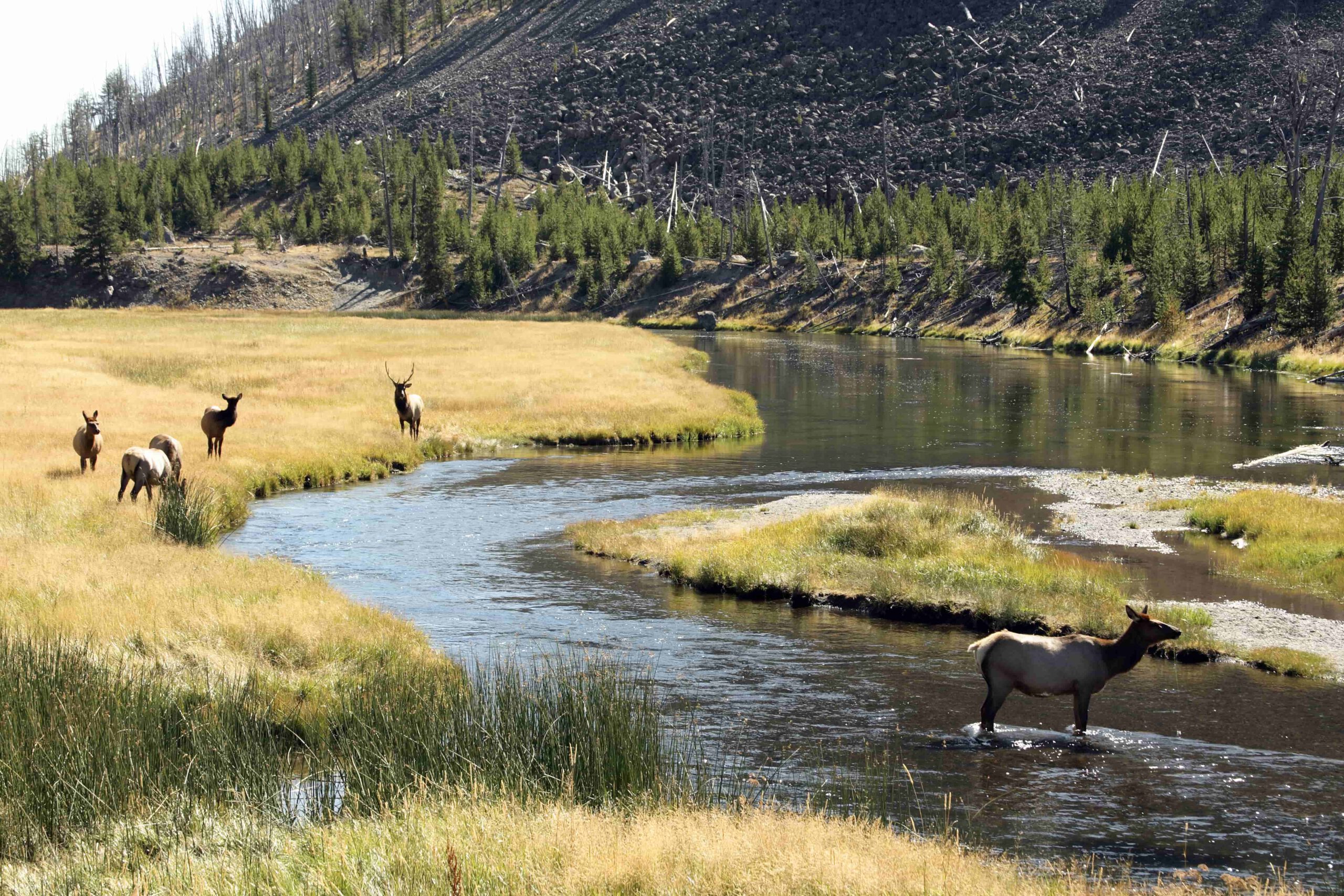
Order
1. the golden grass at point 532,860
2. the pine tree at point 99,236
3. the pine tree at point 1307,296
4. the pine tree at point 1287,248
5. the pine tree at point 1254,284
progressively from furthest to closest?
the pine tree at point 99,236 → the pine tree at point 1254,284 → the pine tree at point 1287,248 → the pine tree at point 1307,296 → the golden grass at point 532,860

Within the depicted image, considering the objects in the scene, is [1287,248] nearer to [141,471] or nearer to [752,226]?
[752,226]

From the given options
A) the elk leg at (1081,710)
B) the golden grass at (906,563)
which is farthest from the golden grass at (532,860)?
the golden grass at (906,563)

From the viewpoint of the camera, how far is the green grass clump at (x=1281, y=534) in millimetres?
24125

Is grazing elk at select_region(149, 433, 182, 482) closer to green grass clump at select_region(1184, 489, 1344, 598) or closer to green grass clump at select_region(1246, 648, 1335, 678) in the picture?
green grass clump at select_region(1246, 648, 1335, 678)

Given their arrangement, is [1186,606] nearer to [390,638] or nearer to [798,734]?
[798,734]

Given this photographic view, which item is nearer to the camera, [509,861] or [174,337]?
[509,861]

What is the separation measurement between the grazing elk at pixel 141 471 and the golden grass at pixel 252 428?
569mm

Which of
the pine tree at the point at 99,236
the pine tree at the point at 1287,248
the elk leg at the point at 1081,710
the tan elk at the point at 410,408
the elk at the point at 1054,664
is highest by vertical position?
the pine tree at the point at 99,236


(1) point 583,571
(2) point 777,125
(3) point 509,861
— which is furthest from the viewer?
(2) point 777,125

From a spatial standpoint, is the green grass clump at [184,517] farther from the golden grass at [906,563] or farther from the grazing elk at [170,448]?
the golden grass at [906,563]

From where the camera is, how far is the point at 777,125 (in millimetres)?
191250

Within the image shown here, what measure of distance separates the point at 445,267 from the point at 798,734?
127 meters

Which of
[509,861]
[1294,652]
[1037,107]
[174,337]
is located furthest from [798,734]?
[1037,107]

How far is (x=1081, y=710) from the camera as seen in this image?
1534 cm
